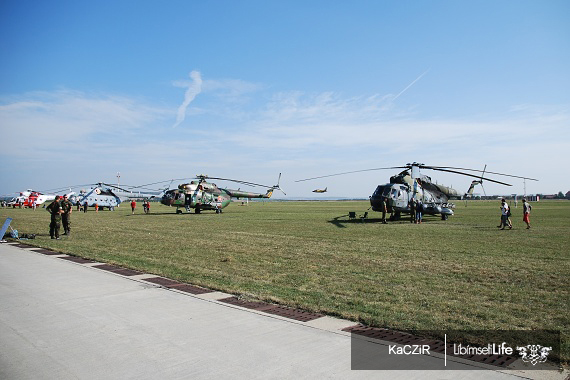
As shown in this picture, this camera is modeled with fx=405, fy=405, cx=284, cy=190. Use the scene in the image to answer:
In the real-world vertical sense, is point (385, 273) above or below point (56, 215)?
below

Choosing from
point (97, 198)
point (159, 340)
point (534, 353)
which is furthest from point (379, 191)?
point (97, 198)

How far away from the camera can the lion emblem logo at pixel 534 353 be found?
14.2 ft

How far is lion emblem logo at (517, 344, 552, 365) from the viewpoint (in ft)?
14.2

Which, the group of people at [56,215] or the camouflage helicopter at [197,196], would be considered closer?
the group of people at [56,215]

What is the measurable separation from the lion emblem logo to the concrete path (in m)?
0.63

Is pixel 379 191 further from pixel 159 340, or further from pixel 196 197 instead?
pixel 159 340

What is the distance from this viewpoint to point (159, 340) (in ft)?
15.9

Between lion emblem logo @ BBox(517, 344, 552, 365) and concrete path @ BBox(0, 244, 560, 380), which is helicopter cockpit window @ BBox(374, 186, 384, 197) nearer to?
concrete path @ BBox(0, 244, 560, 380)

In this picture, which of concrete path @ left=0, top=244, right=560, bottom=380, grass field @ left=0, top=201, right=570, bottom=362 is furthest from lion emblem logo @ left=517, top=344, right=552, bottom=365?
concrete path @ left=0, top=244, right=560, bottom=380

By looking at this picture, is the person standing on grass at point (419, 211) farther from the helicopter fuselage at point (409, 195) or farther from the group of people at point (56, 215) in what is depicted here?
the group of people at point (56, 215)

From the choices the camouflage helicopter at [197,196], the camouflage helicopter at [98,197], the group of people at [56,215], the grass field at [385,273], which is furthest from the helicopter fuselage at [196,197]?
the grass field at [385,273]

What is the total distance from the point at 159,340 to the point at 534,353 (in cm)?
428

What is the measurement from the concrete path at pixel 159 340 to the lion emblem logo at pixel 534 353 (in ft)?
2.06

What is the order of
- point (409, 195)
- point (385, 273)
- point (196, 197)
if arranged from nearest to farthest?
point (385, 273), point (409, 195), point (196, 197)
